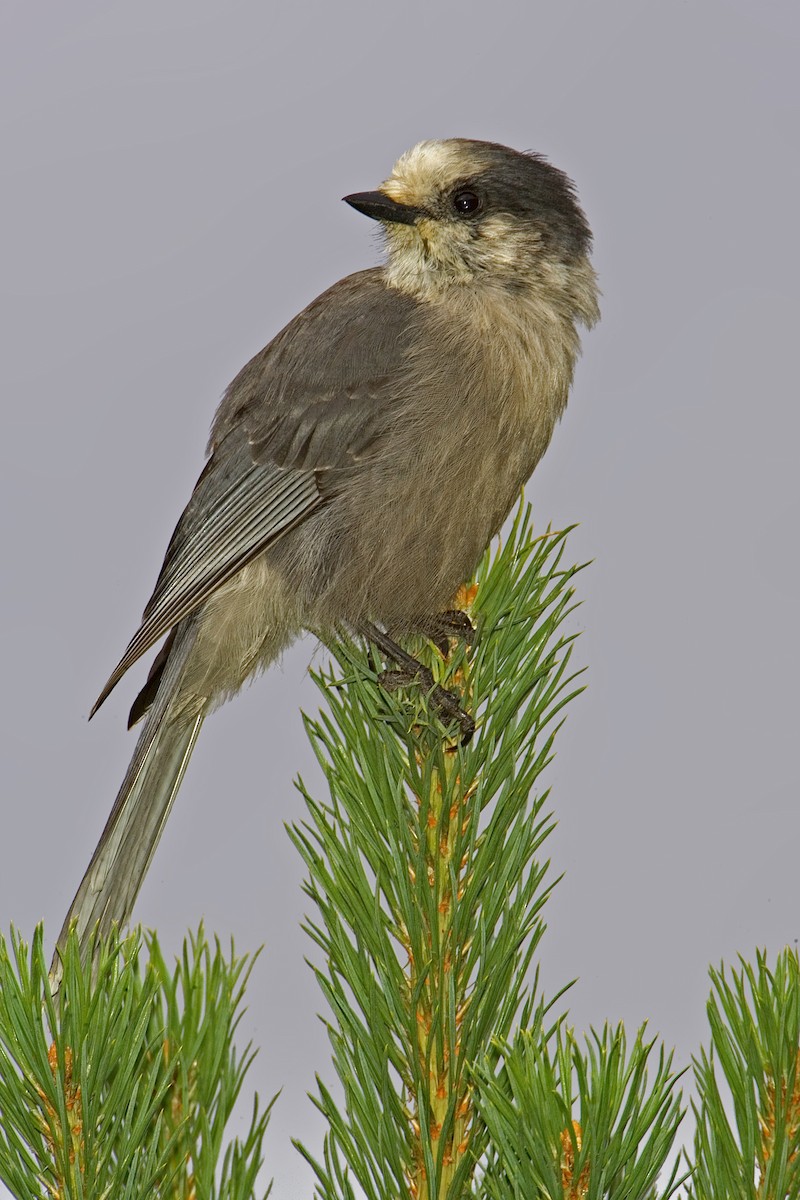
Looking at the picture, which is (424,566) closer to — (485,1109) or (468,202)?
(468,202)

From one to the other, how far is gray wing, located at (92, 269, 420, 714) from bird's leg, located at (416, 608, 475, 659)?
0.39 m

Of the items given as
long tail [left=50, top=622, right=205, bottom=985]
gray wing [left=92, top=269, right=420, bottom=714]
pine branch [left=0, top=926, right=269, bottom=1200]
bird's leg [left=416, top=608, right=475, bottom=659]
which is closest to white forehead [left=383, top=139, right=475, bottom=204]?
gray wing [left=92, top=269, right=420, bottom=714]

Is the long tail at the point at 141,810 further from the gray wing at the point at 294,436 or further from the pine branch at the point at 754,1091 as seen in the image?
the pine branch at the point at 754,1091

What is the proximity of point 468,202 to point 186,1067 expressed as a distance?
2.08m

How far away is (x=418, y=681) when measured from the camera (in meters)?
2.00

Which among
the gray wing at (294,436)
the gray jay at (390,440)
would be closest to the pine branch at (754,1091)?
the gray jay at (390,440)

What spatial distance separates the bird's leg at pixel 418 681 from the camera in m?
1.77

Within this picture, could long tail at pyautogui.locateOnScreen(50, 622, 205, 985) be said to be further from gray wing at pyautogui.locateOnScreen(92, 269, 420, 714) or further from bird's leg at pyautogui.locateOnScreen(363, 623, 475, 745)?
bird's leg at pyautogui.locateOnScreen(363, 623, 475, 745)

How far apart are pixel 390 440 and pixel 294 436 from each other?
28cm

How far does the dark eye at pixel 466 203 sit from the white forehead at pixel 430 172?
0.04m

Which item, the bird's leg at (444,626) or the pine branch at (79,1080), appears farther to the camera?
the bird's leg at (444,626)

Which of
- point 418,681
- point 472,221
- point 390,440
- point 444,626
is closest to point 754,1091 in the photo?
point 418,681

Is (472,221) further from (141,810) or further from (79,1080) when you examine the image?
(79,1080)

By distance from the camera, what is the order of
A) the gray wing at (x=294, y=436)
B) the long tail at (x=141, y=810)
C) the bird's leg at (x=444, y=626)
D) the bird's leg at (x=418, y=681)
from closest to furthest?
the bird's leg at (x=418, y=681), the long tail at (x=141, y=810), the bird's leg at (x=444, y=626), the gray wing at (x=294, y=436)
